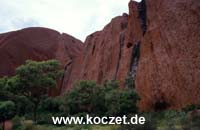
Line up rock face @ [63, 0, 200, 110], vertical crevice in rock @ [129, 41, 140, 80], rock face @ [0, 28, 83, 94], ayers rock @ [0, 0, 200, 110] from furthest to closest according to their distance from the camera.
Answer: rock face @ [0, 28, 83, 94] < vertical crevice in rock @ [129, 41, 140, 80] < ayers rock @ [0, 0, 200, 110] < rock face @ [63, 0, 200, 110]

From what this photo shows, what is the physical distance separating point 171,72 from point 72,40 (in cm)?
2734

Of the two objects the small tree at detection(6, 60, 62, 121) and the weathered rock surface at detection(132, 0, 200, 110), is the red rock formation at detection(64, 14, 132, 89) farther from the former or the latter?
the small tree at detection(6, 60, 62, 121)

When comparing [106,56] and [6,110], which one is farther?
[106,56]

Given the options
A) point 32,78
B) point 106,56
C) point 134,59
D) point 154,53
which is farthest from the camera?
→ point 106,56

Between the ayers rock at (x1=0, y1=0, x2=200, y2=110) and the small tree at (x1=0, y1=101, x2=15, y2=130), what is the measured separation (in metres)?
8.66

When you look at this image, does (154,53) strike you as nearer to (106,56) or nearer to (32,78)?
(32,78)

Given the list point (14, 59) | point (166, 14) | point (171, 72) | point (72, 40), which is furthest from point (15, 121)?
point (72, 40)

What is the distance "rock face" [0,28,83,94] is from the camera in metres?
44.7

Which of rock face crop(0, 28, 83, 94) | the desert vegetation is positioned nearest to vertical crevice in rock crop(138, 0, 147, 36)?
the desert vegetation

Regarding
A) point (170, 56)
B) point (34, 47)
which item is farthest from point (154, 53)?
point (34, 47)

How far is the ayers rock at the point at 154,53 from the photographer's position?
22.7m

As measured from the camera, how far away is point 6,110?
96.9 feet

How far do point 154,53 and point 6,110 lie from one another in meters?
12.4

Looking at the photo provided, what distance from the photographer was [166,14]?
24781 mm
